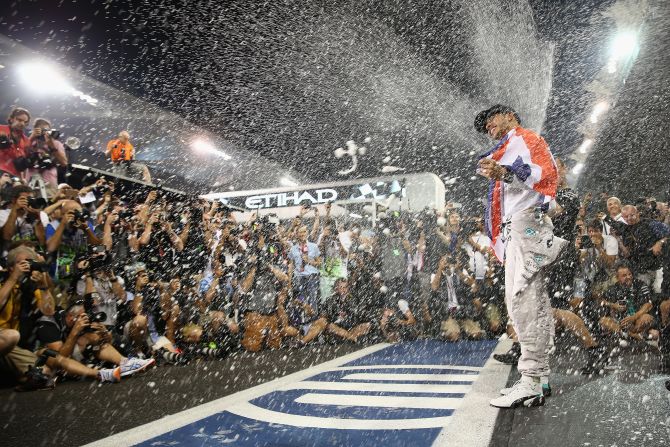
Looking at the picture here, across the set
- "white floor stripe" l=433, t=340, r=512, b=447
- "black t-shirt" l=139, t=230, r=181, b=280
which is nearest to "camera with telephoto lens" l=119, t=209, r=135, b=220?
"black t-shirt" l=139, t=230, r=181, b=280

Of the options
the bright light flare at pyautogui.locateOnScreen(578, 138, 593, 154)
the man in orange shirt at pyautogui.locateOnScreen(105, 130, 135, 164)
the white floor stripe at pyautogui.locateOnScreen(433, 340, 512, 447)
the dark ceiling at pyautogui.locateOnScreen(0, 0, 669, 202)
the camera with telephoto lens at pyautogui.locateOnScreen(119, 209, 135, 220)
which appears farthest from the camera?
the bright light flare at pyautogui.locateOnScreen(578, 138, 593, 154)

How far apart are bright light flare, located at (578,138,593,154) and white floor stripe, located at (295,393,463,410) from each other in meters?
11.2

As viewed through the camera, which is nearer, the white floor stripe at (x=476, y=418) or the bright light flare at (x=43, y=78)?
the white floor stripe at (x=476, y=418)

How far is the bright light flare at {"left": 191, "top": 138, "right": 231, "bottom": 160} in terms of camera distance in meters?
14.2

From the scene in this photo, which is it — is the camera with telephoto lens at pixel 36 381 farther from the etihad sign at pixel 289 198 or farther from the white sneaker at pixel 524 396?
the etihad sign at pixel 289 198

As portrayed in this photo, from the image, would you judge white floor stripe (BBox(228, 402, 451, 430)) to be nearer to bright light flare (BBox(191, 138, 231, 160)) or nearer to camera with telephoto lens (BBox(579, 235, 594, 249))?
camera with telephoto lens (BBox(579, 235, 594, 249))

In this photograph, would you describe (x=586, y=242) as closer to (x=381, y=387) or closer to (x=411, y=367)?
(x=411, y=367)

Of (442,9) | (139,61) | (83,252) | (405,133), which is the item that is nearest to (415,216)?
(442,9)

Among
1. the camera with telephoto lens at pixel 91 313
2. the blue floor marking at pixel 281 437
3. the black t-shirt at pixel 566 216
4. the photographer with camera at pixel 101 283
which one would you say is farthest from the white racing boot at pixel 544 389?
the photographer with camera at pixel 101 283

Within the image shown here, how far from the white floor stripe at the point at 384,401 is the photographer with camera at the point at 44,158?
167 inches

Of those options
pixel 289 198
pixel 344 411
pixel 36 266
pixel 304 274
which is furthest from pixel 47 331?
pixel 289 198

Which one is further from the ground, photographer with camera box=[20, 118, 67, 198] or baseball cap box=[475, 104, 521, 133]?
photographer with camera box=[20, 118, 67, 198]

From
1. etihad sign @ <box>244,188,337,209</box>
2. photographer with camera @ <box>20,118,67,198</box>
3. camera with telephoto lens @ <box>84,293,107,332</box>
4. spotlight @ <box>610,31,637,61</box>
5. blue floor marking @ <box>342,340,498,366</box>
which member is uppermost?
spotlight @ <box>610,31,637,61</box>

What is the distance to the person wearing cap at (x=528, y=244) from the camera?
2.91 meters
